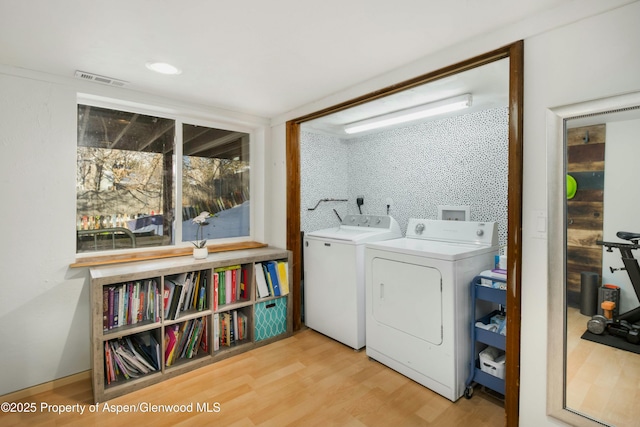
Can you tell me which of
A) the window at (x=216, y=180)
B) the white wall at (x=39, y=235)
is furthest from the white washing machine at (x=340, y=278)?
the white wall at (x=39, y=235)

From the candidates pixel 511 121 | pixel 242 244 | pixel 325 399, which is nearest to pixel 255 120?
pixel 242 244

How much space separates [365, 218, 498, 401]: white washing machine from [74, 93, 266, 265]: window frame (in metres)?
1.47

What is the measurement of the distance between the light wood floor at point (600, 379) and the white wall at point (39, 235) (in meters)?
3.10

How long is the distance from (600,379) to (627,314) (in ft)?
1.09

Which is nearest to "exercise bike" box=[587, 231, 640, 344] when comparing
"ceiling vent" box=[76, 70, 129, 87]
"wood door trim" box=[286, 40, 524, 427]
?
"wood door trim" box=[286, 40, 524, 427]

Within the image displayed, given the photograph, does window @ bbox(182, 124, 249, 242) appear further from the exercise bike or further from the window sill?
the exercise bike

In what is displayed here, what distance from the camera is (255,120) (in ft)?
10.9

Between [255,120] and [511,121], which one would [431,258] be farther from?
Result: [255,120]

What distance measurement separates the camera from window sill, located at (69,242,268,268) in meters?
2.36

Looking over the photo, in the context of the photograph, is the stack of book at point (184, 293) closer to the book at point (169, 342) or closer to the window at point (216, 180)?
the book at point (169, 342)

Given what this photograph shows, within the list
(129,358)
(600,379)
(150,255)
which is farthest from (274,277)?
(600,379)

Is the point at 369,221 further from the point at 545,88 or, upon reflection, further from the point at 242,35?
the point at 242,35

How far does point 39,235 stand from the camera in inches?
86.1

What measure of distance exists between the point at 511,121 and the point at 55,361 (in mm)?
3332
